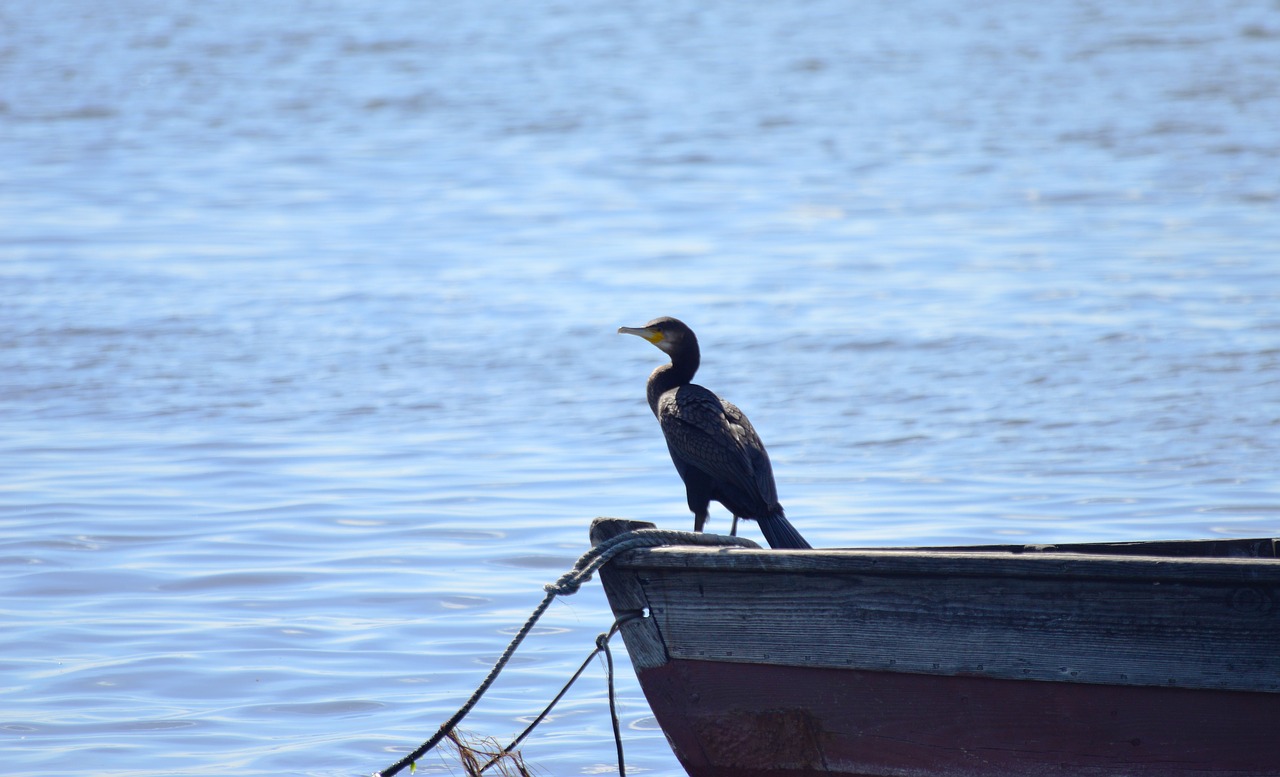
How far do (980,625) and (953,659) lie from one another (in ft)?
0.41

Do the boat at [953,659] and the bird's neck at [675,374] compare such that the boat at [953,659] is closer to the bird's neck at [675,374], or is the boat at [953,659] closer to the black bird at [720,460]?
the black bird at [720,460]

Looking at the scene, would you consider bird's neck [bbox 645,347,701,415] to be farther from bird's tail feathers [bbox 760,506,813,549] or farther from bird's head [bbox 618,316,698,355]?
bird's tail feathers [bbox 760,506,813,549]

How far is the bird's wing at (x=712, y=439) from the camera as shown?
5188mm

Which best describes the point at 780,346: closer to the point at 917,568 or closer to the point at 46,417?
the point at 46,417

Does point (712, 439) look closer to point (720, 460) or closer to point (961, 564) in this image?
point (720, 460)

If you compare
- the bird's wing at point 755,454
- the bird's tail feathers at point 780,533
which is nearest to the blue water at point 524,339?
the bird's tail feathers at point 780,533

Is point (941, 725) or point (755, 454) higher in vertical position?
point (755, 454)

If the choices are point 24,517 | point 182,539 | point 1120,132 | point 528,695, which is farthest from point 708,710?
point 1120,132

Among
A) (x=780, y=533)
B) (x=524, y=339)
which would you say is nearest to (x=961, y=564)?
(x=780, y=533)

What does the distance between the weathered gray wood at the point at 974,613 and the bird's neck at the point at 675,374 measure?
1799mm

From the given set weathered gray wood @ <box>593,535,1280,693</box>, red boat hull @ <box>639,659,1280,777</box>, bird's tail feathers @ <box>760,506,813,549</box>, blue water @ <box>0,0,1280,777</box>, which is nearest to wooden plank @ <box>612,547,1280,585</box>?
weathered gray wood @ <box>593,535,1280,693</box>

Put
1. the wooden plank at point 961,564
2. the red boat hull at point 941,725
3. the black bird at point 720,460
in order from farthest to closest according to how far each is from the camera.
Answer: the black bird at point 720,460
the red boat hull at point 941,725
the wooden plank at point 961,564

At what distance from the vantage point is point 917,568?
386cm

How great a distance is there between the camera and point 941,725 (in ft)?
13.4
